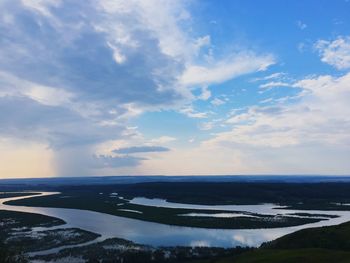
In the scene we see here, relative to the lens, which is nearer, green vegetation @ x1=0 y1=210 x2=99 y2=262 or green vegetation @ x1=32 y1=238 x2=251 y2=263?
green vegetation @ x1=32 y1=238 x2=251 y2=263

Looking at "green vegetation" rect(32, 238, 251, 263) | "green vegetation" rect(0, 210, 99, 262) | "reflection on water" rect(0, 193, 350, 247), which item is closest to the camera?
"green vegetation" rect(32, 238, 251, 263)

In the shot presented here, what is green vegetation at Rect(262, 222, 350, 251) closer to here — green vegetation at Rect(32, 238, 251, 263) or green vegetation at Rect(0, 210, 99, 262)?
green vegetation at Rect(32, 238, 251, 263)

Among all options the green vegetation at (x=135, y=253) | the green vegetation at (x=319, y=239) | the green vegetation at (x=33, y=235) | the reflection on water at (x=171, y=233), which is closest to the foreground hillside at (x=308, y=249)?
the green vegetation at (x=319, y=239)

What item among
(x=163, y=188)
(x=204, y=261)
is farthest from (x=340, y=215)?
(x=163, y=188)

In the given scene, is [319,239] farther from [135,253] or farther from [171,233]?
[171,233]

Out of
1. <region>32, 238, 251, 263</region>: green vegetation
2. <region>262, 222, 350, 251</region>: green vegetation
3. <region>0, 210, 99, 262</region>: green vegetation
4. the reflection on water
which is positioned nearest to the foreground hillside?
<region>262, 222, 350, 251</region>: green vegetation

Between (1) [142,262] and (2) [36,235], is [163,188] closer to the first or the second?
(2) [36,235]

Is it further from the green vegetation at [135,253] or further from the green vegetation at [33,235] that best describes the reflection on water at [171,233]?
the green vegetation at [135,253]

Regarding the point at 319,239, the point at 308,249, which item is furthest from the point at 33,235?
the point at 308,249

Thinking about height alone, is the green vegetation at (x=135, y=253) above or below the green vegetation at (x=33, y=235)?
below
